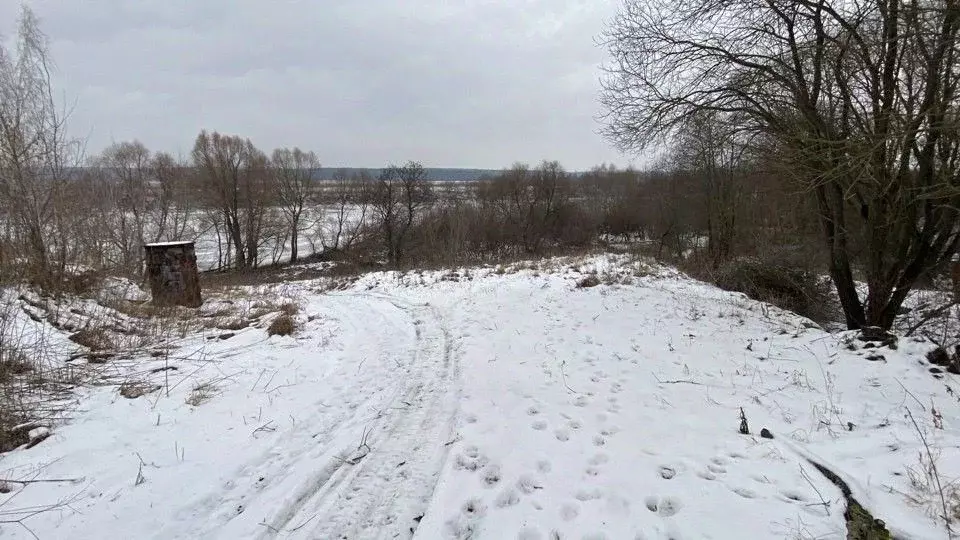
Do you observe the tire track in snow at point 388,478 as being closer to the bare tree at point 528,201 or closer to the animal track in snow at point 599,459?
the animal track in snow at point 599,459

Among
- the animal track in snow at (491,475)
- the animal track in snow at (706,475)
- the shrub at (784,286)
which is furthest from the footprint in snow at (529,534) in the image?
the shrub at (784,286)

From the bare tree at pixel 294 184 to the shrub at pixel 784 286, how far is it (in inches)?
1581

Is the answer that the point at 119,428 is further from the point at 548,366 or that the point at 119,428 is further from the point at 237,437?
the point at 548,366

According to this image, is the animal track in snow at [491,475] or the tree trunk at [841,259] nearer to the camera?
the animal track in snow at [491,475]

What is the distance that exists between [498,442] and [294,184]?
47.3 meters

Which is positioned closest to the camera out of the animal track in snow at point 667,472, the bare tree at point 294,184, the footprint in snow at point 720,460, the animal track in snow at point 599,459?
the animal track in snow at point 667,472

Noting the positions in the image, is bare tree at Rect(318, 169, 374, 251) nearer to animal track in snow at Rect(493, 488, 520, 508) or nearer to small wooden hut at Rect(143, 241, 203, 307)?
small wooden hut at Rect(143, 241, 203, 307)

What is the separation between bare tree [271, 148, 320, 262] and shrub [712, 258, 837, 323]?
40162mm

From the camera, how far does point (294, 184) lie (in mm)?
45250

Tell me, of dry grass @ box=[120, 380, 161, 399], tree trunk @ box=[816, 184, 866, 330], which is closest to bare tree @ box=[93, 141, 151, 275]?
dry grass @ box=[120, 380, 161, 399]

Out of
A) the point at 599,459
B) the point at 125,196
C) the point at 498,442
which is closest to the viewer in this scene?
the point at 599,459

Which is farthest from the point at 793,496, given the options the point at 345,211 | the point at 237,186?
the point at 345,211

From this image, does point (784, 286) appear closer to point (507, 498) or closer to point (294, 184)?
point (507, 498)

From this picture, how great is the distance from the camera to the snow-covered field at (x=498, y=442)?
2688 millimetres
